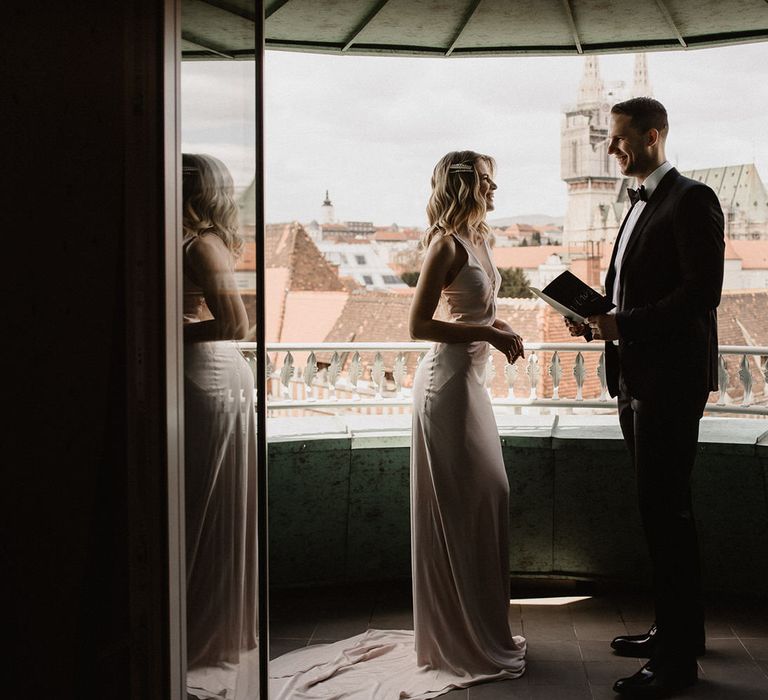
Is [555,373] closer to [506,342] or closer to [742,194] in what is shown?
[506,342]

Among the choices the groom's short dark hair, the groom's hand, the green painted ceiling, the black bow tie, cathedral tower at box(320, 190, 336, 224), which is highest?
cathedral tower at box(320, 190, 336, 224)

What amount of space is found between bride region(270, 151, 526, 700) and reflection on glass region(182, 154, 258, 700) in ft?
3.74

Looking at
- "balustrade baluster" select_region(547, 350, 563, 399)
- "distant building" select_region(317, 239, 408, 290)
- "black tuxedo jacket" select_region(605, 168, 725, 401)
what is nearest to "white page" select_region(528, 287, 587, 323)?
"black tuxedo jacket" select_region(605, 168, 725, 401)

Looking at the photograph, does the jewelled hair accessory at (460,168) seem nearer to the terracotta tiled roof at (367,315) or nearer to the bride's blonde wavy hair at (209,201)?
the bride's blonde wavy hair at (209,201)

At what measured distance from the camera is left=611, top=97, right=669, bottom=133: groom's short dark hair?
2.73 metres

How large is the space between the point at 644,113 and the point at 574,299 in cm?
65

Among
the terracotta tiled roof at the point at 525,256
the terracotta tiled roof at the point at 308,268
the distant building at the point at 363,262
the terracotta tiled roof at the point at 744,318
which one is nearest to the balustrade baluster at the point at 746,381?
the terracotta tiled roof at the point at 308,268

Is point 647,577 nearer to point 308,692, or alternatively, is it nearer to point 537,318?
point 308,692

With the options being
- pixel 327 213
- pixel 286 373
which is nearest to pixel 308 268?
pixel 327 213

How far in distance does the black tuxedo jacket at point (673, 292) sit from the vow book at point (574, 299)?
3.1 inches

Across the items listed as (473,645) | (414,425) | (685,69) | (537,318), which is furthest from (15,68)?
(685,69)

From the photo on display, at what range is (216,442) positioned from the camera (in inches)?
62.2

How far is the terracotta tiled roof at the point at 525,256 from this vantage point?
143 ft

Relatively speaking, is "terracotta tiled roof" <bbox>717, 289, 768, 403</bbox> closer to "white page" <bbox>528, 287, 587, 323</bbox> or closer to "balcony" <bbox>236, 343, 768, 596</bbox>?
"balcony" <bbox>236, 343, 768, 596</bbox>
